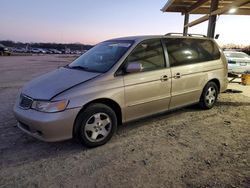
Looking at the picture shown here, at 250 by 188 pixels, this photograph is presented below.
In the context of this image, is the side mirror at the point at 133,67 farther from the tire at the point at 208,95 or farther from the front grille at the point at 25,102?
the tire at the point at 208,95

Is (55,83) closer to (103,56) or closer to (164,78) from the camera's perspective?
(103,56)

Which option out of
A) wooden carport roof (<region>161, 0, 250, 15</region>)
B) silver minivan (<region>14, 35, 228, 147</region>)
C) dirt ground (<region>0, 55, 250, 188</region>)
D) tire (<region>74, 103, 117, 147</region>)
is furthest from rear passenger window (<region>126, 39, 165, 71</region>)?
wooden carport roof (<region>161, 0, 250, 15</region>)

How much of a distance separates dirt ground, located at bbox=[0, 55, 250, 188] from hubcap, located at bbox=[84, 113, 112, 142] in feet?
0.61

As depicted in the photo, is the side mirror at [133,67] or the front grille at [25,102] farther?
the side mirror at [133,67]

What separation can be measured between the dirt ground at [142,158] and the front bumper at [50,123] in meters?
0.32

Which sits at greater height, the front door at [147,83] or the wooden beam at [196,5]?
the wooden beam at [196,5]

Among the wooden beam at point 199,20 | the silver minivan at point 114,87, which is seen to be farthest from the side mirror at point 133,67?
the wooden beam at point 199,20

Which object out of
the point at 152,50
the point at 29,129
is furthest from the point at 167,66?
the point at 29,129

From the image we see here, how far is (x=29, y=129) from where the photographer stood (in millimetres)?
3742

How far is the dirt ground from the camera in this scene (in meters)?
2.98

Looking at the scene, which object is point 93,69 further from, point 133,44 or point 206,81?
point 206,81

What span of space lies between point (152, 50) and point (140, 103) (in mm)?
1076

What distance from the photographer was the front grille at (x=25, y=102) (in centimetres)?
375

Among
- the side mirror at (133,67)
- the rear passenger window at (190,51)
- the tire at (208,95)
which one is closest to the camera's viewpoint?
the side mirror at (133,67)
